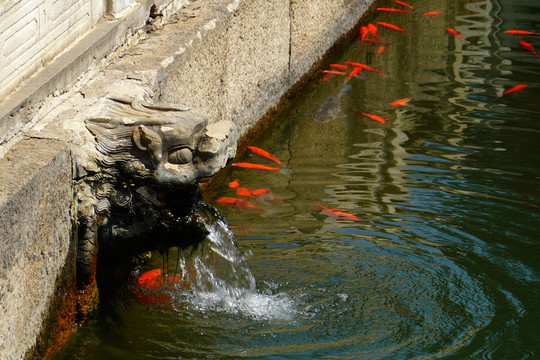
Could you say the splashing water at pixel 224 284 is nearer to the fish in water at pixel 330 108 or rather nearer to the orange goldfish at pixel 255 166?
the orange goldfish at pixel 255 166

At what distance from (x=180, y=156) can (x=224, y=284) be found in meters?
1.09

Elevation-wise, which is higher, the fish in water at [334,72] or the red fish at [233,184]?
the fish in water at [334,72]

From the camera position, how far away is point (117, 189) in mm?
3822

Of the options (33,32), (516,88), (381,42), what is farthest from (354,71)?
(33,32)

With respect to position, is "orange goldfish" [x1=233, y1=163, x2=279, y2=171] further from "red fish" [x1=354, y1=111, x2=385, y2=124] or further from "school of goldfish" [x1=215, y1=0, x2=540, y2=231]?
"red fish" [x1=354, y1=111, x2=385, y2=124]

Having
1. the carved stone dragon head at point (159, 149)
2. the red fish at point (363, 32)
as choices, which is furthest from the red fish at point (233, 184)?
the red fish at point (363, 32)

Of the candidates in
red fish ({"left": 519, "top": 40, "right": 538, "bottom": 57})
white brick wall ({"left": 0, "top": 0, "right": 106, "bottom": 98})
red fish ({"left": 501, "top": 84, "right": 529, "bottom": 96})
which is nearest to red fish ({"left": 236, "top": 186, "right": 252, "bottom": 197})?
white brick wall ({"left": 0, "top": 0, "right": 106, "bottom": 98})

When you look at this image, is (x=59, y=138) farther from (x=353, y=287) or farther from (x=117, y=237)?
(x=353, y=287)

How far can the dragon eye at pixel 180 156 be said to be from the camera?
3713 mm

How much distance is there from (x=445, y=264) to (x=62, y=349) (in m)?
2.30

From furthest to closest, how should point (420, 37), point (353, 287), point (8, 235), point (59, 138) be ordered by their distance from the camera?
point (420, 37)
point (353, 287)
point (59, 138)
point (8, 235)

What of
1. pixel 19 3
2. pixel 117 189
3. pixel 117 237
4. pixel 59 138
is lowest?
pixel 117 237

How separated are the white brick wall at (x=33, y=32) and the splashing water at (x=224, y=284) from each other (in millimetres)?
1179

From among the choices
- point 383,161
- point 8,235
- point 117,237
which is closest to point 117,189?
point 117,237
